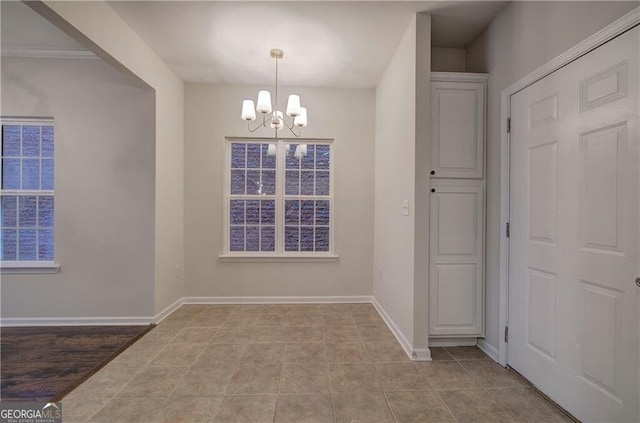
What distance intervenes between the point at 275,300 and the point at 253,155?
1975 millimetres

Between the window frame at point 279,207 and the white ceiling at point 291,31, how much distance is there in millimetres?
817

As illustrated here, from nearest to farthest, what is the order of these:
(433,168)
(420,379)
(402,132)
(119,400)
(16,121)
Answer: (119,400)
(420,379)
(433,168)
(402,132)
(16,121)

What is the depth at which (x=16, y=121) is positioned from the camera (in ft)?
10.1

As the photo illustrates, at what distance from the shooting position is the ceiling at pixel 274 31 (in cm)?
223

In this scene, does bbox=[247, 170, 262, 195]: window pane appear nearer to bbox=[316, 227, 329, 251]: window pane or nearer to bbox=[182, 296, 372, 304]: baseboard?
bbox=[316, 227, 329, 251]: window pane

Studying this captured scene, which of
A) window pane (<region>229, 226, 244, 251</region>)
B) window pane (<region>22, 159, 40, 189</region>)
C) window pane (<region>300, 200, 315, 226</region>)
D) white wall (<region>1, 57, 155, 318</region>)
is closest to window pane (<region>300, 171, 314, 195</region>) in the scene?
window pane (<region>300, 200, 315, 226</region>)

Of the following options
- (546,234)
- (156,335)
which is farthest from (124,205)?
(546,234)

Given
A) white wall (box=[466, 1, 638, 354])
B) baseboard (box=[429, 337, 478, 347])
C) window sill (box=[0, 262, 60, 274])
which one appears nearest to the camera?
white wall (box=[466, 1, 638, 354])

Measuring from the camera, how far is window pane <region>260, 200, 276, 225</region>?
12.3 ft

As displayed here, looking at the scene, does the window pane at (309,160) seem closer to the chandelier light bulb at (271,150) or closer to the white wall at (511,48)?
the chandelier light bulb at (271,150)

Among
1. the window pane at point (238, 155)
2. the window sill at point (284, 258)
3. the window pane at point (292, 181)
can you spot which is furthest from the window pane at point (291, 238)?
the window pane at point (238, 155)

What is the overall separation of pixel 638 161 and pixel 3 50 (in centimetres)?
528

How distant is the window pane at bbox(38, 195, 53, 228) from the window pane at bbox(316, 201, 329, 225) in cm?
307

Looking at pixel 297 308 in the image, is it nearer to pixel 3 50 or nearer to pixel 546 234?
pixel 546 234
